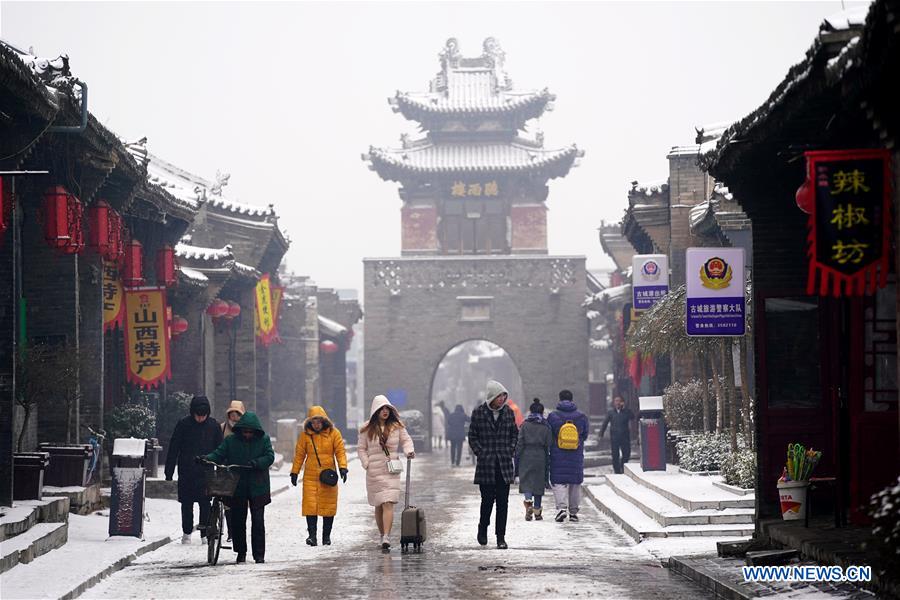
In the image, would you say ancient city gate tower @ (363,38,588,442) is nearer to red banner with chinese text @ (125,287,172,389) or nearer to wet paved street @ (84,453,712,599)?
red banner with chinese text @ (125,287,172,389)

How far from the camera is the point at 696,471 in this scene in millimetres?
19656

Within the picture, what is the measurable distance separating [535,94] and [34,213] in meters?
34.7

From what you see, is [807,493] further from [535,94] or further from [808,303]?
[535,94]

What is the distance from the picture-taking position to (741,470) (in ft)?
52.9

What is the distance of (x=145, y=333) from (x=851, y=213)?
A: 1395cm

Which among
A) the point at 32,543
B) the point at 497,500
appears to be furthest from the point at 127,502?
the point at 497,500

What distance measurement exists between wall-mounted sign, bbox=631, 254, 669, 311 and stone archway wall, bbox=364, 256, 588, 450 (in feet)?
69.9

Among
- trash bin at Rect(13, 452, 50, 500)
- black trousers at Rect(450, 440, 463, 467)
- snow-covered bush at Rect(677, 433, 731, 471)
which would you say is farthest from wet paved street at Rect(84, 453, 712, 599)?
black trousers at Rect(450, 440, 463, 467)

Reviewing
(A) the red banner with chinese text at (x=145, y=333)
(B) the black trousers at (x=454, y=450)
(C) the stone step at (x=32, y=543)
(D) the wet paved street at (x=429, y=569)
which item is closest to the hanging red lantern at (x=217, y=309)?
(A) the red banner with chinese text at (x=145, y=333)

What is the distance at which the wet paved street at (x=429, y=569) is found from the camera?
9.87m

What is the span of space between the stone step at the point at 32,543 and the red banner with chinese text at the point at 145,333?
24.7ft

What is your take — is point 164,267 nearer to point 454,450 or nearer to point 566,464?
point 566,464

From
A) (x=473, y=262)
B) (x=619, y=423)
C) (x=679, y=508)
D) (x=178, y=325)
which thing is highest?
(x=473, y=262)

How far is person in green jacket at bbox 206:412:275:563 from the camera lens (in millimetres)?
11969
